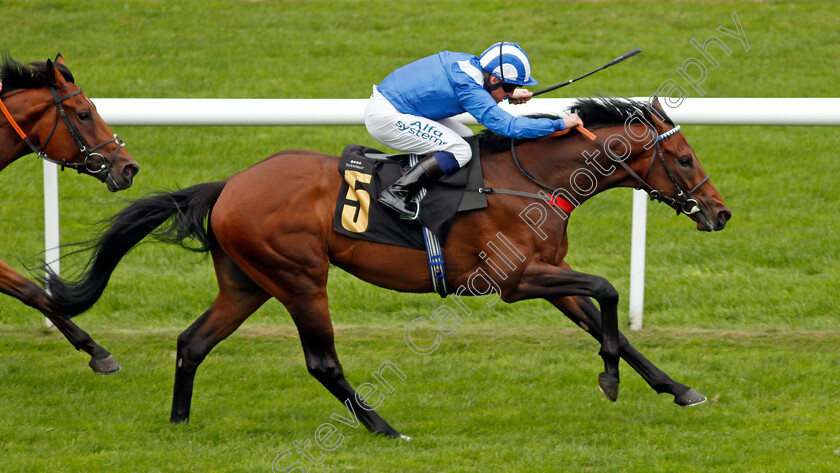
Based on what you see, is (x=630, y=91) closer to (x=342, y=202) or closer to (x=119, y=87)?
(x=119, y=87)

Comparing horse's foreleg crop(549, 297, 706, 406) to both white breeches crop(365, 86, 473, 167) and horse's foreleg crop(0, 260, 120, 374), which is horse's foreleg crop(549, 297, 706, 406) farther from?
horse's foreleg crop(0, 260, 120, 374)

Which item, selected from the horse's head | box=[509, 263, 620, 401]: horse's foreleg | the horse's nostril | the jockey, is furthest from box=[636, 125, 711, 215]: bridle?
the horse's nostril

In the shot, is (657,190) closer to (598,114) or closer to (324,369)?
(598,114)

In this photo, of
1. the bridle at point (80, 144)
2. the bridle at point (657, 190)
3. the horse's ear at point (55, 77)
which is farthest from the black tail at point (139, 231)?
the bridle at point (657, 190)

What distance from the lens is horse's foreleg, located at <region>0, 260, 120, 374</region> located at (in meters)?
5.30

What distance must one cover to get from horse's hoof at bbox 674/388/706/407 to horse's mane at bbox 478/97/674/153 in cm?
128

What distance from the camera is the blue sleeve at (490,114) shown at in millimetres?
4629

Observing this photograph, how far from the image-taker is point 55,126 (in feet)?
16.9

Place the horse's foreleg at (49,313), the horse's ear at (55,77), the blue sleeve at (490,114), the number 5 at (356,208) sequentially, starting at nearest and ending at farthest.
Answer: the blue sleeve at (490,114) → the number 5 at (356,208) → the horse's ear at (55,77) → the horse's foreleg at (49,313)

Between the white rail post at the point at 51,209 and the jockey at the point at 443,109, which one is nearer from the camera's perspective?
the jockey at the point at 443,109

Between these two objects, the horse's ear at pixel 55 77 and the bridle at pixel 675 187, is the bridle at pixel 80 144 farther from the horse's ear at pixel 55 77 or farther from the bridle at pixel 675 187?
the bridle at pixel 675 187

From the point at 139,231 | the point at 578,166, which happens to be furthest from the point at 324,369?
the point at 578,166

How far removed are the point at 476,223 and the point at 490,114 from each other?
1.64ft

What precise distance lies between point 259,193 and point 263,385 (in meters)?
1.26
